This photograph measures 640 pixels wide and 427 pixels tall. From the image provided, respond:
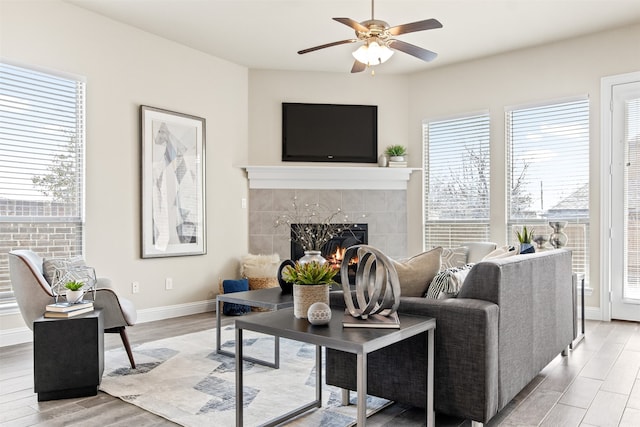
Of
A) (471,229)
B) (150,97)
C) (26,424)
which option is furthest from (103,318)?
(471,229)

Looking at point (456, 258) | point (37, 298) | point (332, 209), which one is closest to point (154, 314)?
point (37, 298)

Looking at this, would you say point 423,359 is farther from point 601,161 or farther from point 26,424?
point 601,161

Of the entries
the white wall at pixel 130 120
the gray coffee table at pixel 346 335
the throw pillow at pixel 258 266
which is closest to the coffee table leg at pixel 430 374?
the gray coffee table at pixel 346 335

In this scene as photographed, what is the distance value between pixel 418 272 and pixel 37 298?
235 cm

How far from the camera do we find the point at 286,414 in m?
2.38

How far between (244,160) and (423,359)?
4135 millimetres

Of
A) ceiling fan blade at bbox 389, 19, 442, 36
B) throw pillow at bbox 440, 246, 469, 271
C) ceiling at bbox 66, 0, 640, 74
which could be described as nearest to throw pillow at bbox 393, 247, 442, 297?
ceiling fan blade at bbox 389, 19, 442, 36

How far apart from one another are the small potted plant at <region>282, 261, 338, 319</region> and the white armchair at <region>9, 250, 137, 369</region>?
1.52 m

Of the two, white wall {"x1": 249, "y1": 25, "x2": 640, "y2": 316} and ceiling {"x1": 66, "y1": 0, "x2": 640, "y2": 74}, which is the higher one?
ceiling {"x1": 66, "y1": 0, "x2": 640, "y2": 74}

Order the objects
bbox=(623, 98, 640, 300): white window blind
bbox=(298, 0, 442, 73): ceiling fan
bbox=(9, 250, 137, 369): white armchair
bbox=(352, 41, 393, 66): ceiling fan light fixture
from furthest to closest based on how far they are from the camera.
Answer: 1. bbox=(623, 98, 640, 300): white window blind
2. bbox=(352, 41, 393, 66): ceiling fan light fixture
3. bbox=(298, 0, 442, 73): ceiling fan
4. bbox=(9, 250, 137, 369): white armchair

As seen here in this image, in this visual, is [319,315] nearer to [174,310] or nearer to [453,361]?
[453,361]

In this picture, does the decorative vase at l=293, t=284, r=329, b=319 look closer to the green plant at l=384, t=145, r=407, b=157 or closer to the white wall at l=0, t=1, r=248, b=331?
the white wall at l=0, t=1, r=248, b=331

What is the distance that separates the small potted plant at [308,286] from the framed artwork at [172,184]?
3.01m

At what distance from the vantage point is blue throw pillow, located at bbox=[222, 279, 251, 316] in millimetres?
4988
